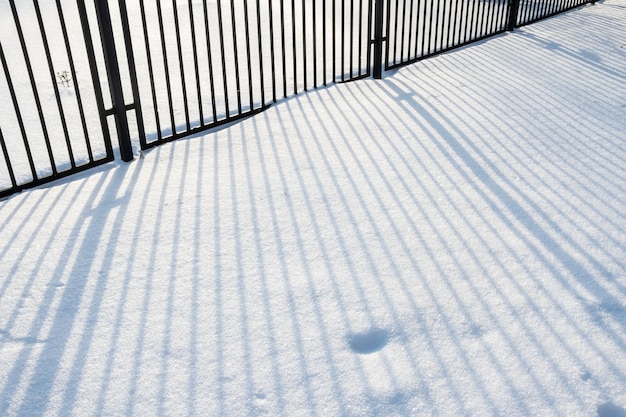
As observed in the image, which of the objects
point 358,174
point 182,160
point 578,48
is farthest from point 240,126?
point 578,48

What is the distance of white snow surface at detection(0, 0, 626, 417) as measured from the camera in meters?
2.09

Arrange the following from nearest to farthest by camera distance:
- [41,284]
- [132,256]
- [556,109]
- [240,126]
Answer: [41,284]
[132,256]
[240,126]
[556,109]

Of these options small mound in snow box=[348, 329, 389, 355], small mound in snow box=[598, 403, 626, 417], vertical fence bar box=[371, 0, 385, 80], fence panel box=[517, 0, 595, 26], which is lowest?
small mound in snow box=[598, 403, 626, 417]

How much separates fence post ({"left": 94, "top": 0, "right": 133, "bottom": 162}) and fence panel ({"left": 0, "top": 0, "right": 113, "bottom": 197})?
95 mm

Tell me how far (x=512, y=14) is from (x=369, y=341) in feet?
19.8

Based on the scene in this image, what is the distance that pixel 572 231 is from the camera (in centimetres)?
300

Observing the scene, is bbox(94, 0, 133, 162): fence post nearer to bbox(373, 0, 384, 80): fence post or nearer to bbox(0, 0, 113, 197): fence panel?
bbox(0, 0, 113, 197): fence panel

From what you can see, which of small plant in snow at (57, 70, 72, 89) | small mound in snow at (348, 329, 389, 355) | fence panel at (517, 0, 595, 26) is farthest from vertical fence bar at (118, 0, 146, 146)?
fence panel at (517, 0, 595, 26)

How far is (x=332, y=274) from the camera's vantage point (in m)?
2.68

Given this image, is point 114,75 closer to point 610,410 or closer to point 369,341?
point 369,341

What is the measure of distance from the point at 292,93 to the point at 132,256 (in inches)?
107

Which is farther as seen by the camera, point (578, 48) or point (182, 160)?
point (578, 48)

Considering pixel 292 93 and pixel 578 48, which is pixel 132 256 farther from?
pixel 578 48

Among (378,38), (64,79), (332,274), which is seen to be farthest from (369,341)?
(64,79)
